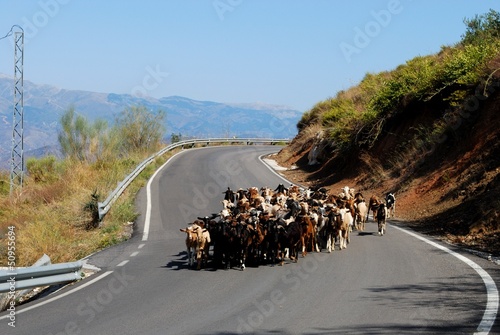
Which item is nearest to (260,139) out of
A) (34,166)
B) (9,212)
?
(34,166)

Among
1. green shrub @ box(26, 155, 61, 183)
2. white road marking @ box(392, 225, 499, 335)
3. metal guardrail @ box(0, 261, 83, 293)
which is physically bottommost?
metal guardrail @ box(0, 261, 83, 293)

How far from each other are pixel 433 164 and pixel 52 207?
15.1 m

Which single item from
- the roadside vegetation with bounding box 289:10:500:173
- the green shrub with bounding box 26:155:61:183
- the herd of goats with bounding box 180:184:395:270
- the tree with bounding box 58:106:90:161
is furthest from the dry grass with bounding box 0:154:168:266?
the roadside vegetation with bounding box 289:10:500:173

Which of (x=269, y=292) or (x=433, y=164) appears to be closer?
(x=269, y=292)

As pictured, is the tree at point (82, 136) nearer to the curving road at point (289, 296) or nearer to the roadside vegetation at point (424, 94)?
the roadside vegetation at point (424, 94)

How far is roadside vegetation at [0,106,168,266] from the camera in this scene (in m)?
18.5

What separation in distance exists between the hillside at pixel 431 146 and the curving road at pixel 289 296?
2.72 m

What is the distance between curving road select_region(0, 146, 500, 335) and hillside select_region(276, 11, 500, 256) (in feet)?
8.92

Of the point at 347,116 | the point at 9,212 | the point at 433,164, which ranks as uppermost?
the point at 347,116

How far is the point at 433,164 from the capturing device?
85.6 ft

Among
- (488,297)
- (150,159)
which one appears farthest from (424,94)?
(488,297)

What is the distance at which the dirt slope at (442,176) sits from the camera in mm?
17781

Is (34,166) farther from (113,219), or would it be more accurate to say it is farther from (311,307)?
(311,307)

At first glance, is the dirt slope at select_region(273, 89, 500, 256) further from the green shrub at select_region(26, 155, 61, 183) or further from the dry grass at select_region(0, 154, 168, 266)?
the green shrub at select_region(26, 155, 61, 183)
